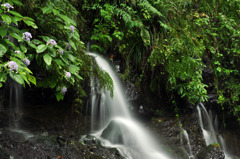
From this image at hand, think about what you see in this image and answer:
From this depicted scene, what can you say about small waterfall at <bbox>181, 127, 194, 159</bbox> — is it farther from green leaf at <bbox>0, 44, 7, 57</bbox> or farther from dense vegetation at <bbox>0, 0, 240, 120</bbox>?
green leaf at <bbox>0, 44, 7, 57</bbox>

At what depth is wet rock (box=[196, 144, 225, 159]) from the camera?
432 cm

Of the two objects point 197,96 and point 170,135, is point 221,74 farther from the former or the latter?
point 170,135

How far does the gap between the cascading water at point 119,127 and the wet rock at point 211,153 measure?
0.85m

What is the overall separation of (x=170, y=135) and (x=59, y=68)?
2.85 metres

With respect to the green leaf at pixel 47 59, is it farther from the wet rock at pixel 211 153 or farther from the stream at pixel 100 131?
the wet rock at pixel 211 153

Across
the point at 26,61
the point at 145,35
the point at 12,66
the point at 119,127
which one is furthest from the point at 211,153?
the point at 12,66

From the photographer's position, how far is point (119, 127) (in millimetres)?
4141

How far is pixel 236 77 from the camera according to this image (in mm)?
5969

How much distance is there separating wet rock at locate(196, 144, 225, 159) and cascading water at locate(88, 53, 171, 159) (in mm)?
847

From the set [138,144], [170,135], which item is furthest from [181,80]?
[138,144]

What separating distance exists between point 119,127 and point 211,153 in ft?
6.02

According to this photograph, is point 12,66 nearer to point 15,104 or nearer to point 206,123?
point 15,104

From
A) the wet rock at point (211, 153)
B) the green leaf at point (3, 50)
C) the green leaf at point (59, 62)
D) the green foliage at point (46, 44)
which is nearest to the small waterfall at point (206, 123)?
the wet rock at point (211, 153)

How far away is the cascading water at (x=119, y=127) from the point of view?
396 centimetres
